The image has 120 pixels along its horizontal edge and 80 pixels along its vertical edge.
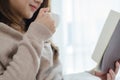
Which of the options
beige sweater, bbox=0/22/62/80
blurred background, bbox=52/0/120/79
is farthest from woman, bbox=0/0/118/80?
blurred background, bbox=52/0/120/79

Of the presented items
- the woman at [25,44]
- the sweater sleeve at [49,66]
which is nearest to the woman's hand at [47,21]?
the woman at [25,44]

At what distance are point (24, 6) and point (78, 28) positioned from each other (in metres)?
1.14

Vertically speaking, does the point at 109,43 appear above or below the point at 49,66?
above

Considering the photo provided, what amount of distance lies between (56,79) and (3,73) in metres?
0.23

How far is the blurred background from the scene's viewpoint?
6.35ft

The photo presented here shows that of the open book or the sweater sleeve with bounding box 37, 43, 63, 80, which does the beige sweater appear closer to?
the sweater sleeve with bounding box 37, 43, 63, 80

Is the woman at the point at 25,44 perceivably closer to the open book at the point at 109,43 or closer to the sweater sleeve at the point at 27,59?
the sweater sleeve at the point at 27,59

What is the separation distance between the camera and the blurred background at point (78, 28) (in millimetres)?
1936

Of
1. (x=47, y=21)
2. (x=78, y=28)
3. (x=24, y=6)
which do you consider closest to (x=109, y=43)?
(x=47, y=21)

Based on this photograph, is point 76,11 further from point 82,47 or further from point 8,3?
point 8,3

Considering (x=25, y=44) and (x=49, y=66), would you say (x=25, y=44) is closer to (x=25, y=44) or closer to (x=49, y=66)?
(x=25, y=44)

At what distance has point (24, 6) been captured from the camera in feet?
2.86

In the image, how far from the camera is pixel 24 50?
2.37ft

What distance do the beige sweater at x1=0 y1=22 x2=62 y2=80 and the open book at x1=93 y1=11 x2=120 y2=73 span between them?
19 cm
